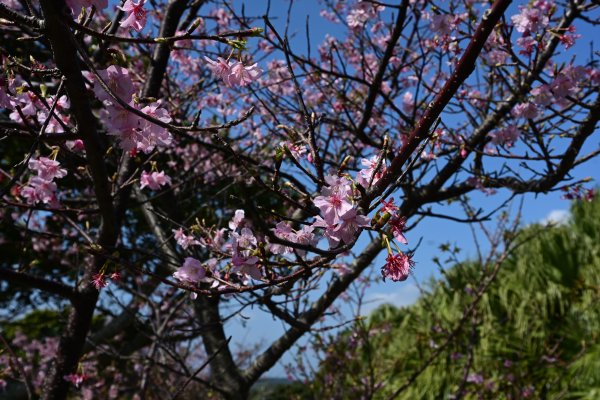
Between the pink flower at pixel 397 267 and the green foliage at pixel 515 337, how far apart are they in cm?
392

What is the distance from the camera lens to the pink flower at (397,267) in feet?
4.61

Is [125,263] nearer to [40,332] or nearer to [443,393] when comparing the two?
[443,393]

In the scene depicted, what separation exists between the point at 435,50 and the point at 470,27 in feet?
1.29

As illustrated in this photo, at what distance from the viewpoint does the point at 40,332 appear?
35.2ft

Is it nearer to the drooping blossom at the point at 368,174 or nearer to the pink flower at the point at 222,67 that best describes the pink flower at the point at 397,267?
the drooping blossom at the point at 368,174

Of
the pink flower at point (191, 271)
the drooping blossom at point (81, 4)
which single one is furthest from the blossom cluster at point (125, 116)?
the pink flower at point (191, 271)

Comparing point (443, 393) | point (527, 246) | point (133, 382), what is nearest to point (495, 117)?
point (443, 393)

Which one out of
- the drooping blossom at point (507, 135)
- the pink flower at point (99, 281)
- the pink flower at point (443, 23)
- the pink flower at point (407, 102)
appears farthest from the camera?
the pink flower at point (407, 102)

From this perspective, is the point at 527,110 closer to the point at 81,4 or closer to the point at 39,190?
the point at 81,4

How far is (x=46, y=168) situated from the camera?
2.36 m

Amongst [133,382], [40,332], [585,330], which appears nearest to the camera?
[585,330]

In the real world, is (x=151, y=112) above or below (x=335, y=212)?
above

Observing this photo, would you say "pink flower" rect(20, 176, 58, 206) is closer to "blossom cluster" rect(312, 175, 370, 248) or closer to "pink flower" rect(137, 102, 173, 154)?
"pink flower" rect(137, 102, 173, 154)

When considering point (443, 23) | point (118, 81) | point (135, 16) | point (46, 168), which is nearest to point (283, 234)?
point (118, 81)
